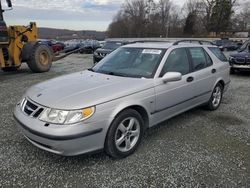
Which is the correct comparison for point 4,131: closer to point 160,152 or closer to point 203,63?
point 160,152

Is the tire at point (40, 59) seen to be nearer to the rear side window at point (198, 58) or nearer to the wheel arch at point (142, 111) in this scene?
the rear side window at point (198, 58)

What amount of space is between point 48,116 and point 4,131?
1.83 m

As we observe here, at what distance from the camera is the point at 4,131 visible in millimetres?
4297

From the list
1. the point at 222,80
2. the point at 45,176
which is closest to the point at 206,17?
the point at 222,80

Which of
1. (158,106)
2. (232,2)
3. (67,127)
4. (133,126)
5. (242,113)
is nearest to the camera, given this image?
(67,127)

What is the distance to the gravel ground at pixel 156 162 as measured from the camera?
9.62 feet

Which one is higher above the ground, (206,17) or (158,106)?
(206,17)

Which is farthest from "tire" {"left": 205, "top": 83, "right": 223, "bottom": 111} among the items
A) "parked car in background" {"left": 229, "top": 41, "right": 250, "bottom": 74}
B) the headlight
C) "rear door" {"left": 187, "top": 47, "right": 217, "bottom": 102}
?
"parked car in background" {"left": 229, "top": 41, "right": 250, "bottom": 74}

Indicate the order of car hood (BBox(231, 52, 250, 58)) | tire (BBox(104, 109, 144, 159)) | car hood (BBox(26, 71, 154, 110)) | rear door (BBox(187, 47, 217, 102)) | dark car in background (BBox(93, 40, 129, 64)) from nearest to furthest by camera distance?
1. car hood (BBox(26, 71, 154, 110))
2. tire (BBox(104, 109, 144, 159))
3. rear door (BBox(187, 47, 217, 102))
4. car hood (BBox(231, 52, 250, 58))
5. dark car in background (BBox(93, 40, 129, 64))

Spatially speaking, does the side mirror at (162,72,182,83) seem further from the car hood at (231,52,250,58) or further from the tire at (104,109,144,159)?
the car hood at (231,52,250,58)

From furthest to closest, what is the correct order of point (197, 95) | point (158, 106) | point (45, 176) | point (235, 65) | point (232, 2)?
Answer: point (232, 2)
point (235, 65)
point (197, 95)
point (158, 106)
point (45, 176)

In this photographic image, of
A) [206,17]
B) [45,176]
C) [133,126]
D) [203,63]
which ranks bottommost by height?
[45,176]

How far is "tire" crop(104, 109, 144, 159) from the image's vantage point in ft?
10.4

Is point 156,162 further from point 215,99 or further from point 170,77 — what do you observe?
point 215,99
